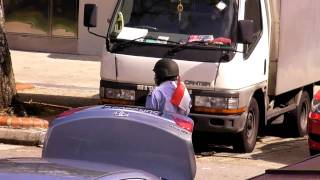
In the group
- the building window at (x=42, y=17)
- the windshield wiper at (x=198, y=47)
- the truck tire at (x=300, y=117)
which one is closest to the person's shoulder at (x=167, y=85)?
the windshield wiper at (x=198, y=47)

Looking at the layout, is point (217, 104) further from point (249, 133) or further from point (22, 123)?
point (22, 123)

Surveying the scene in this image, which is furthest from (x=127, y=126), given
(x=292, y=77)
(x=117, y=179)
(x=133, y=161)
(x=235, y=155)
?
(x=292, y=77)

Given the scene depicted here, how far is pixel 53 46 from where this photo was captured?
23.4 m

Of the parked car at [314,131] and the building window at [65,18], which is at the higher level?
the building window at [65,18]

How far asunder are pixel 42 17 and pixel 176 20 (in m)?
13.9

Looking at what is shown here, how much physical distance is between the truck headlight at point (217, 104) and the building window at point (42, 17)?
13.8 metres

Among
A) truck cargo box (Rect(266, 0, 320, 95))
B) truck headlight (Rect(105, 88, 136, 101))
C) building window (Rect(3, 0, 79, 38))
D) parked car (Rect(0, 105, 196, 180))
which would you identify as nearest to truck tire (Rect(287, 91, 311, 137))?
truck cargo box (Rect(266, 0, 320, 95))

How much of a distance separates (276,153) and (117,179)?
7.56 m

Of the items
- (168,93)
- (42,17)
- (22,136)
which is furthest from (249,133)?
(42,17)

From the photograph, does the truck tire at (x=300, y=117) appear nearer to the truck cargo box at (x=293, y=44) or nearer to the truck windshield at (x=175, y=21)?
the truck cargo box at (x=293, y=44)

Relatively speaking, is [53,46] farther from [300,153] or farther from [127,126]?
[127,126]

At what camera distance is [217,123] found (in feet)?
33.3

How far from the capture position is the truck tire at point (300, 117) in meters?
12.9

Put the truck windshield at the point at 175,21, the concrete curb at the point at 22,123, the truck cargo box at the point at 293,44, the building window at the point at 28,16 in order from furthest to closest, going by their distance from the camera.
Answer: the building window at the point at 28,16 < the truck cargo box at the point at 293,44 < the concrete curb at the point at 22,123 < the truck windshield at the point at 175,21
